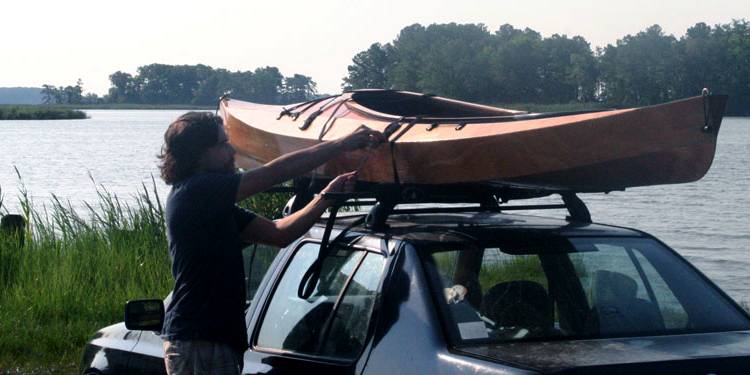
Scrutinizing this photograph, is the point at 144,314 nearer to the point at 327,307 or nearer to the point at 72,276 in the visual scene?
the point at 327,307

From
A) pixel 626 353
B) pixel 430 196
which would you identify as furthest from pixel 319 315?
pixel 626 353

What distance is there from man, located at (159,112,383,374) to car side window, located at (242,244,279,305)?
1.23 m

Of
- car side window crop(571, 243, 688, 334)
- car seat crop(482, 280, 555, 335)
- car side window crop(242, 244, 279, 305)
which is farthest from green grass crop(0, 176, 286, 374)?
car side window crop(571, 243, 688, 334)

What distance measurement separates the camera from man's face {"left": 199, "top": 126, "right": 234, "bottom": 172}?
15.0 feet

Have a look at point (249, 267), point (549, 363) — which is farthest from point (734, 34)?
point (549, 363)

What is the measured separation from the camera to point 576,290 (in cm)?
473

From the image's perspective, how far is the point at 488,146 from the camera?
202 inches

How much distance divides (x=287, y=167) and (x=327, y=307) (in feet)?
2.02

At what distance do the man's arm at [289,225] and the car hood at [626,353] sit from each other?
0.96m

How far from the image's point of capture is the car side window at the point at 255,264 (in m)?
5.82

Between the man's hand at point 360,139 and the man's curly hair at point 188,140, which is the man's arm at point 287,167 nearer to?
the man's hand at point 360,139

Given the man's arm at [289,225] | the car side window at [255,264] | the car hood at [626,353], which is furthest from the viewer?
the car side window at [255,264]

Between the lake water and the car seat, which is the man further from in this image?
the lake water

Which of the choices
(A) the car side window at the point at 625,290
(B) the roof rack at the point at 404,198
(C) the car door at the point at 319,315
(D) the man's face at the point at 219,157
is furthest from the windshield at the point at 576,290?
(D) the man's face at the point at 219,157
